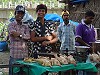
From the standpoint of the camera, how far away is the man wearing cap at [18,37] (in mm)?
5891

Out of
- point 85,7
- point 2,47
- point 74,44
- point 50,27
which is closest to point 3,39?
point 2,47

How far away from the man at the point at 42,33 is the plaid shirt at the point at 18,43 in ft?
0.57

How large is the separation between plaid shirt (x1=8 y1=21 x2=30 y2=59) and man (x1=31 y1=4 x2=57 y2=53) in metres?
A: 0.17

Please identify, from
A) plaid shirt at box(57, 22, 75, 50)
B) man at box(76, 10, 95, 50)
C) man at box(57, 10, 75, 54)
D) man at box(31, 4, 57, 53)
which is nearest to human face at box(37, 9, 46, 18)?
man at box(31, 4, 57, 53)

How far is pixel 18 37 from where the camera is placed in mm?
5914

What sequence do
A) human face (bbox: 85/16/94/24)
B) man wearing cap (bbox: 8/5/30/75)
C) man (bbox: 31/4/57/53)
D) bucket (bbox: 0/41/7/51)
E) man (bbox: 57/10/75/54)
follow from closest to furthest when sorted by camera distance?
man wearing cap (bbox: 8/5/30/75)
man (bbox: 31/4/57/53)
human face (bbox: 85/16/94/24)
man (bbox: 57/10/75/54)
bucket (bbox: 0/41/7/51)

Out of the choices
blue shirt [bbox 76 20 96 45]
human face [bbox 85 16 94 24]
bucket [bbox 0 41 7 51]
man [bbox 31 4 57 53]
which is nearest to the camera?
man [bbox 31 4 57 53]

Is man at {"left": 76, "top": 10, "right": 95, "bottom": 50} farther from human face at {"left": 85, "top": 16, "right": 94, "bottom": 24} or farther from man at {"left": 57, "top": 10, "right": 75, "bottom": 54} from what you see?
man at {"left": 57, "top": 10, "right": 75, "bottom": 54}

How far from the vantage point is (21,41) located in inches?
234

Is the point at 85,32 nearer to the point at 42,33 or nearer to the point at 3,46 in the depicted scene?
the point at 42,33

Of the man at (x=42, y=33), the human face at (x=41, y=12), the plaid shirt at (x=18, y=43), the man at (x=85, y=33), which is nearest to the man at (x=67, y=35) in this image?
the man at (x=85, y=33)

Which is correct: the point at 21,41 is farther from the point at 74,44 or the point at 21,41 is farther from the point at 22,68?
the point at 74,44

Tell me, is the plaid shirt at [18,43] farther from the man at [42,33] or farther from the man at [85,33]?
the man at [85,33]

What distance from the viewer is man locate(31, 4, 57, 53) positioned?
6098 mm
